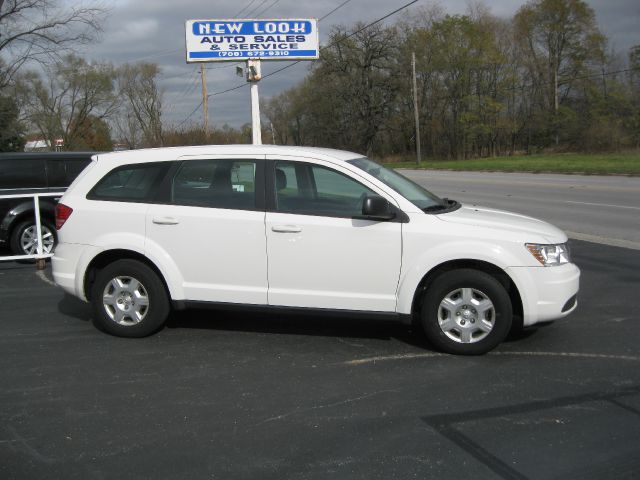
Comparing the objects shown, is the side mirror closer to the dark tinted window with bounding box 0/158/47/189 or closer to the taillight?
the taillight

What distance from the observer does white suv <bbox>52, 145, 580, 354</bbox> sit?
5.14m

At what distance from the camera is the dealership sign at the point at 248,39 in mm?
19734

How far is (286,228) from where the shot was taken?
17.6ft

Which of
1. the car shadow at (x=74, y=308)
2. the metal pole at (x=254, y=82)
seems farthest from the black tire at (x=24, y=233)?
the metal pole at (x=254, y=82)

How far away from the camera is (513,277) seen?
510 cm

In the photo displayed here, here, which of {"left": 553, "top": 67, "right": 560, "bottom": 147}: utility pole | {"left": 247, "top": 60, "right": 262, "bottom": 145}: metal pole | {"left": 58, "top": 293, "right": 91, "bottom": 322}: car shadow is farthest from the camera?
{"left": 553, "top": 67, "right": 560, "bottom": 147}: utility pole

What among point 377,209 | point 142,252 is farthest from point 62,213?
point 377,209

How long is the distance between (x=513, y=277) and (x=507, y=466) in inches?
79.0

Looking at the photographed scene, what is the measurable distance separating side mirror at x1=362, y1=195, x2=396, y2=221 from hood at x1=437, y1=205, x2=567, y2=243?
434 millimetres

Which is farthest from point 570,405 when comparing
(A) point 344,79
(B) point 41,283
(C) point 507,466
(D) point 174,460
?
(A) point 344,79

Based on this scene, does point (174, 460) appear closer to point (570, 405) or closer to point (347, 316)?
point (347, 316)

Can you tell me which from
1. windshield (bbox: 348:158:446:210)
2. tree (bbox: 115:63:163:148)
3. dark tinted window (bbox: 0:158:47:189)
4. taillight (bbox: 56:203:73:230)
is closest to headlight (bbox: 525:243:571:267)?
windshield (bbox: 348:158:446:210)

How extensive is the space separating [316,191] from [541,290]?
2.03m

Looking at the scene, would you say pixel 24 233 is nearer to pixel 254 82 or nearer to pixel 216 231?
pixel 216 231
